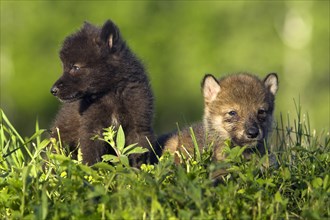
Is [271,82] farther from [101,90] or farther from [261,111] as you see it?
[101,90]

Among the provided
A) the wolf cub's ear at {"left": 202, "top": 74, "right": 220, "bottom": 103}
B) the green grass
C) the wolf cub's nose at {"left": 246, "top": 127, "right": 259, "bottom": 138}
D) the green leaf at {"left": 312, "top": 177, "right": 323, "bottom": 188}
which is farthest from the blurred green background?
the green leaf at {"left": 312, "top": 177, "right": 323, "bottom": 188}

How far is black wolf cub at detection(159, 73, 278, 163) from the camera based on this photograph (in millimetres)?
8383

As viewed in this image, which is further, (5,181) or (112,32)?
(112,32)

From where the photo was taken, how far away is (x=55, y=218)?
18.3ft

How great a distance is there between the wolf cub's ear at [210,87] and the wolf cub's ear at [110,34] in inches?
37.4

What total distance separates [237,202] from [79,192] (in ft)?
3.29

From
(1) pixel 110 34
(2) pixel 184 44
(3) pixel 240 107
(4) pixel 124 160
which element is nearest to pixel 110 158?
(4) pixel 124 160

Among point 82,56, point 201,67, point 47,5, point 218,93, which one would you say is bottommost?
point 201,67

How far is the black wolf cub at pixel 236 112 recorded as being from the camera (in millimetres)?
8383

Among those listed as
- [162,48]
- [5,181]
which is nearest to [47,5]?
[162,48]

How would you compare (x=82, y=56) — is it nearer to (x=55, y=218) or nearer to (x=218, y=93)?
(x=218, y=93)

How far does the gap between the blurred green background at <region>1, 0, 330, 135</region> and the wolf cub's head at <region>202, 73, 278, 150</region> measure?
2598 centimetres

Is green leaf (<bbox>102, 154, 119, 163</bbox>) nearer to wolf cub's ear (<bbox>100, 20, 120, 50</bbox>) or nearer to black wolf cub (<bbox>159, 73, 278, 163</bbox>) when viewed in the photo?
black wolf cub (<bbox>159, 73, 278, 163</bbox>)

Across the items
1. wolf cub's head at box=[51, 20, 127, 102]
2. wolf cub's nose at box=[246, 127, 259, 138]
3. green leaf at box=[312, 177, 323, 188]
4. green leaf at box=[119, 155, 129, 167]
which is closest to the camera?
green leaf at box=[312, 177, 323, 188]
